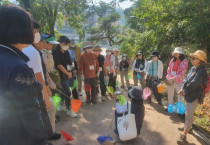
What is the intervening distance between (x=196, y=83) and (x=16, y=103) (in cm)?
311

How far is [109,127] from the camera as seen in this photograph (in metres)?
3.83

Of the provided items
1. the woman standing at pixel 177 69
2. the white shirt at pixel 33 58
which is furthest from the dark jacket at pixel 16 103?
the woman standing at pixel 177 69

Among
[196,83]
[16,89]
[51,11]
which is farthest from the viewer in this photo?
[51,11]

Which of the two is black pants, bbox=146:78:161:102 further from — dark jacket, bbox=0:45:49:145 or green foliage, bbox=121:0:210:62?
dark jacket, bbox=0:45:49:145

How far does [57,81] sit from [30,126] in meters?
2.79

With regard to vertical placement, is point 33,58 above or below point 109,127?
above

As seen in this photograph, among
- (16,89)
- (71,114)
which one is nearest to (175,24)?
(71,114)

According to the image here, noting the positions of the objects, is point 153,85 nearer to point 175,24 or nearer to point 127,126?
point 127,126

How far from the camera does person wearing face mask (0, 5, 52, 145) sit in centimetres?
106

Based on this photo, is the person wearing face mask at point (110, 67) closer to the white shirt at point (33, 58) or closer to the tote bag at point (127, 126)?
the tote bag at point (127, 126)

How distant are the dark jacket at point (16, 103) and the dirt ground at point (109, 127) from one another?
217cm

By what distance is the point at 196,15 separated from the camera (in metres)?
6.73

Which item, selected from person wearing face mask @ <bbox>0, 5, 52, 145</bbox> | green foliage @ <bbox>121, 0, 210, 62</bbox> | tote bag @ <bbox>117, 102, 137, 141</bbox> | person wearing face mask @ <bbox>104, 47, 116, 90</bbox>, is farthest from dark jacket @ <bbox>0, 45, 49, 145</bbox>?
green foliage @ <bbox>121, 0, 210, 62</bbox>

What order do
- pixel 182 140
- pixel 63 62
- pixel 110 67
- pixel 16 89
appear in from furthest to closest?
pixel 110 67, pixel 63 62, pixel 182 140, pixel 16 89
